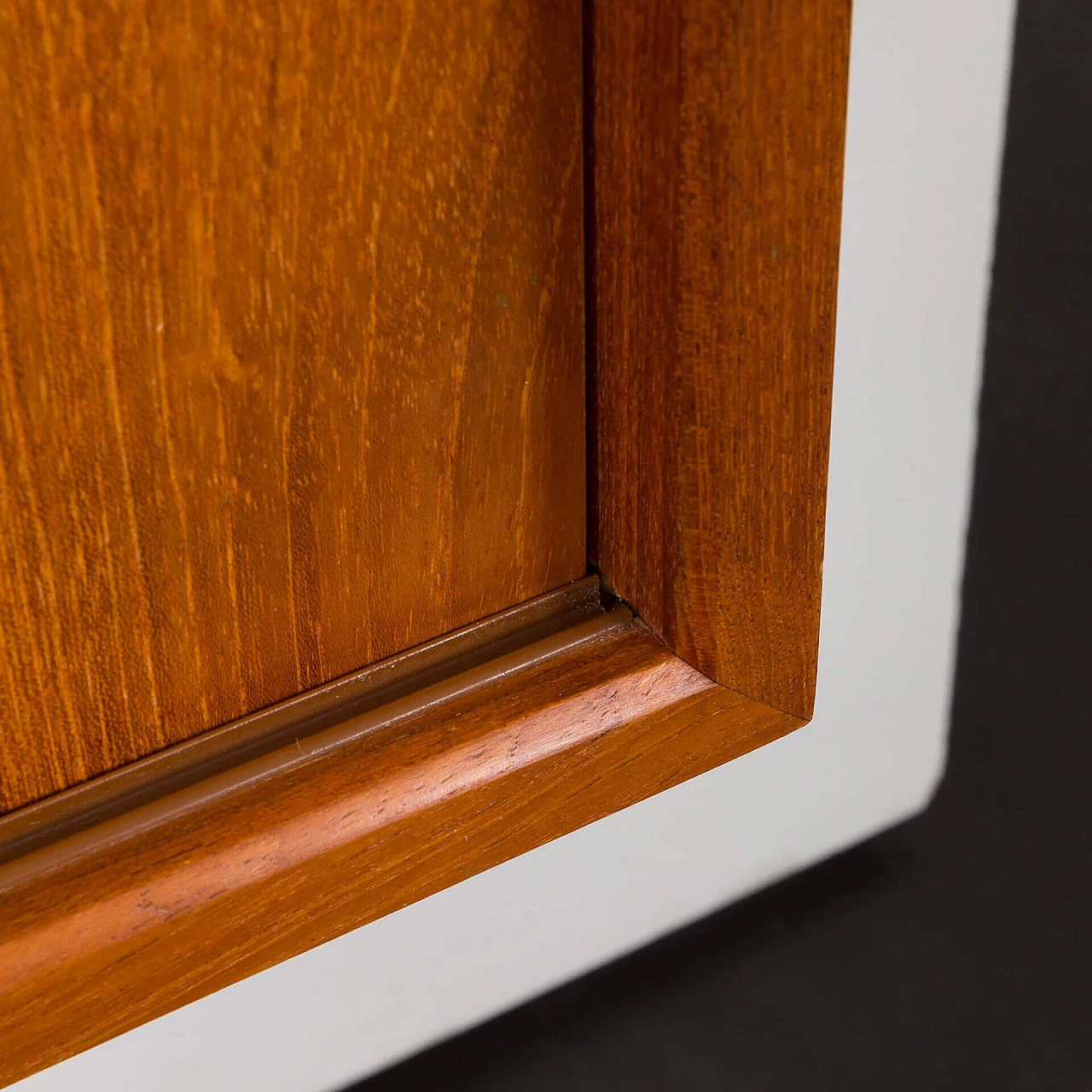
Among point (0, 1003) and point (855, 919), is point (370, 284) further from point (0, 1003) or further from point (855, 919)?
point (855, 919)

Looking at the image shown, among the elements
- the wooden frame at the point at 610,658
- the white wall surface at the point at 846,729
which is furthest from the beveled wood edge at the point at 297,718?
the white wall surface at the point at 846,729

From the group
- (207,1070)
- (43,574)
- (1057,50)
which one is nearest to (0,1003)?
(43,574)

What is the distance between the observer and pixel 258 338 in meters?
0.24

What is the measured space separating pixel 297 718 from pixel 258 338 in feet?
0.33

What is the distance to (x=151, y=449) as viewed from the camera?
0.77 feet

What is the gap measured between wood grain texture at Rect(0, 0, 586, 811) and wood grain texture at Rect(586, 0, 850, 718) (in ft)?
0.04

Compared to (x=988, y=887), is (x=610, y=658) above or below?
above

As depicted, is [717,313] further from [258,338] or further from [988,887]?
[988,887]

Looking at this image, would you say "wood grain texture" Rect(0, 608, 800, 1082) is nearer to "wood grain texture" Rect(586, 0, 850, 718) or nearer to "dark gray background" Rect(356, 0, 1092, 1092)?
"wood grain texture" Rect(586, 0, 850, 718)

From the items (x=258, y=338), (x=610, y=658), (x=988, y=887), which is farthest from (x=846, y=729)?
(x=258, y=338)

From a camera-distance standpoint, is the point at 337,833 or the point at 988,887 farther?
the point at 988,887

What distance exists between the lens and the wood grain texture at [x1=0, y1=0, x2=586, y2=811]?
0.21 meters

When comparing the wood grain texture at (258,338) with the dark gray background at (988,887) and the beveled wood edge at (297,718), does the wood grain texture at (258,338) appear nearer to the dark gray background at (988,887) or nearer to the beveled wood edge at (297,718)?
the beveled wood edge at (297,718)

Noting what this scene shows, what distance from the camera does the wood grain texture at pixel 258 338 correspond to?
0.21 metres
